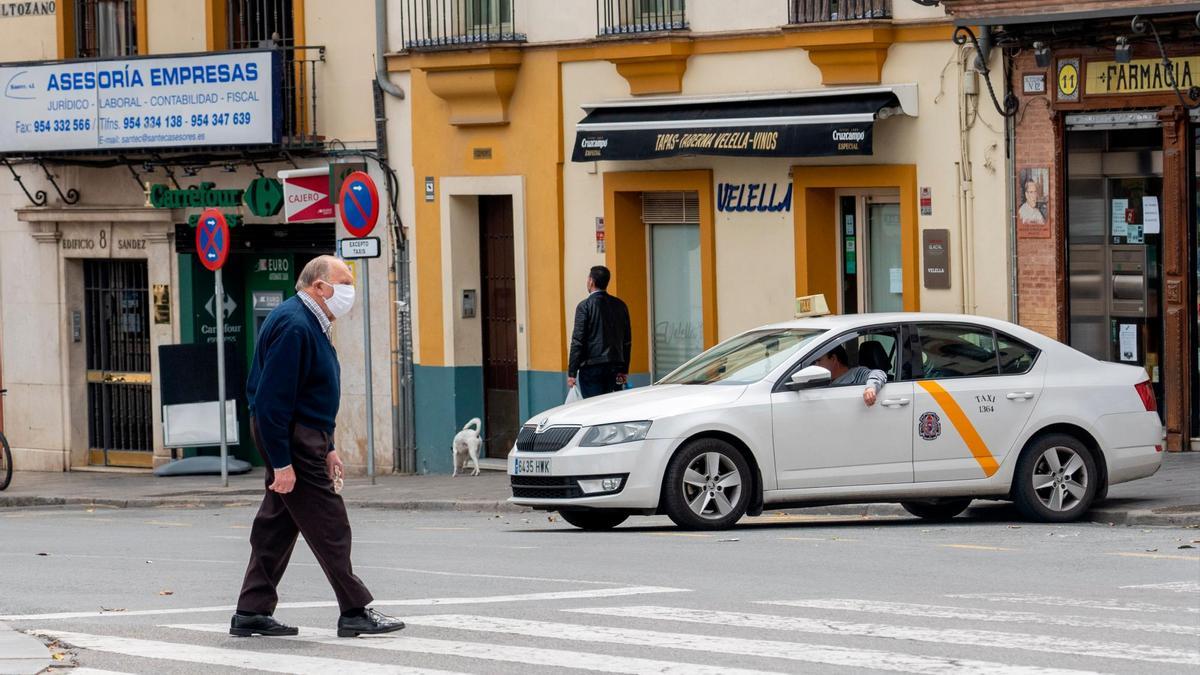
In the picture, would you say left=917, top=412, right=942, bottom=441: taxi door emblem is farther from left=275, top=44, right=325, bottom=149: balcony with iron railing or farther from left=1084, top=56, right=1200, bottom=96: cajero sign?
left=275, top=44, right=325, bottom=149: balcony with iron railing

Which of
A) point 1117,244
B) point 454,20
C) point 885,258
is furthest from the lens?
point 454,20

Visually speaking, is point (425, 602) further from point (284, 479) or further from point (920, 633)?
point (920, 633)

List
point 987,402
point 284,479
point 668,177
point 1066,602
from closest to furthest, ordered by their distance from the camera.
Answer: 1. point 284,479
2. point 1066,602
3. point 987,402
4. point 668,177

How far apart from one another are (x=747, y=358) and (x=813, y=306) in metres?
1.53

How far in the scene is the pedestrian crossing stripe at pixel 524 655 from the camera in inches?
336

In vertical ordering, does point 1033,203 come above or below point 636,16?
below

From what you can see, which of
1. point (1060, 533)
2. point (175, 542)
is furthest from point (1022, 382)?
point (175, 542)

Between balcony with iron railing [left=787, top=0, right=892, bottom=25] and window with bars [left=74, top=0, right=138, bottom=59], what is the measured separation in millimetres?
10324

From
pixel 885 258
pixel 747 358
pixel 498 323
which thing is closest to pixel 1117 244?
pixel 885 258

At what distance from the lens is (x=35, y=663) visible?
30.1 ft

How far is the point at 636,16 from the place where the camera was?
22.2 m

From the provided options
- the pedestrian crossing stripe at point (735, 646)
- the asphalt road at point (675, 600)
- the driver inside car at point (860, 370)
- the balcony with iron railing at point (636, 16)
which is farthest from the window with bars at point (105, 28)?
the pedestrian crossing stripe at point (735, 646)

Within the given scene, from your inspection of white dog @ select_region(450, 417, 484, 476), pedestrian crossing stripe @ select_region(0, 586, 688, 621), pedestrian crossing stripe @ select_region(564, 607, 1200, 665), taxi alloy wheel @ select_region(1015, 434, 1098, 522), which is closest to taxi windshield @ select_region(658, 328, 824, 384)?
taxi alloy wheel @ select_region(1015, 434, 1098, 522)

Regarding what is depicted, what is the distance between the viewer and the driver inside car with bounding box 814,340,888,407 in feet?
47.1
